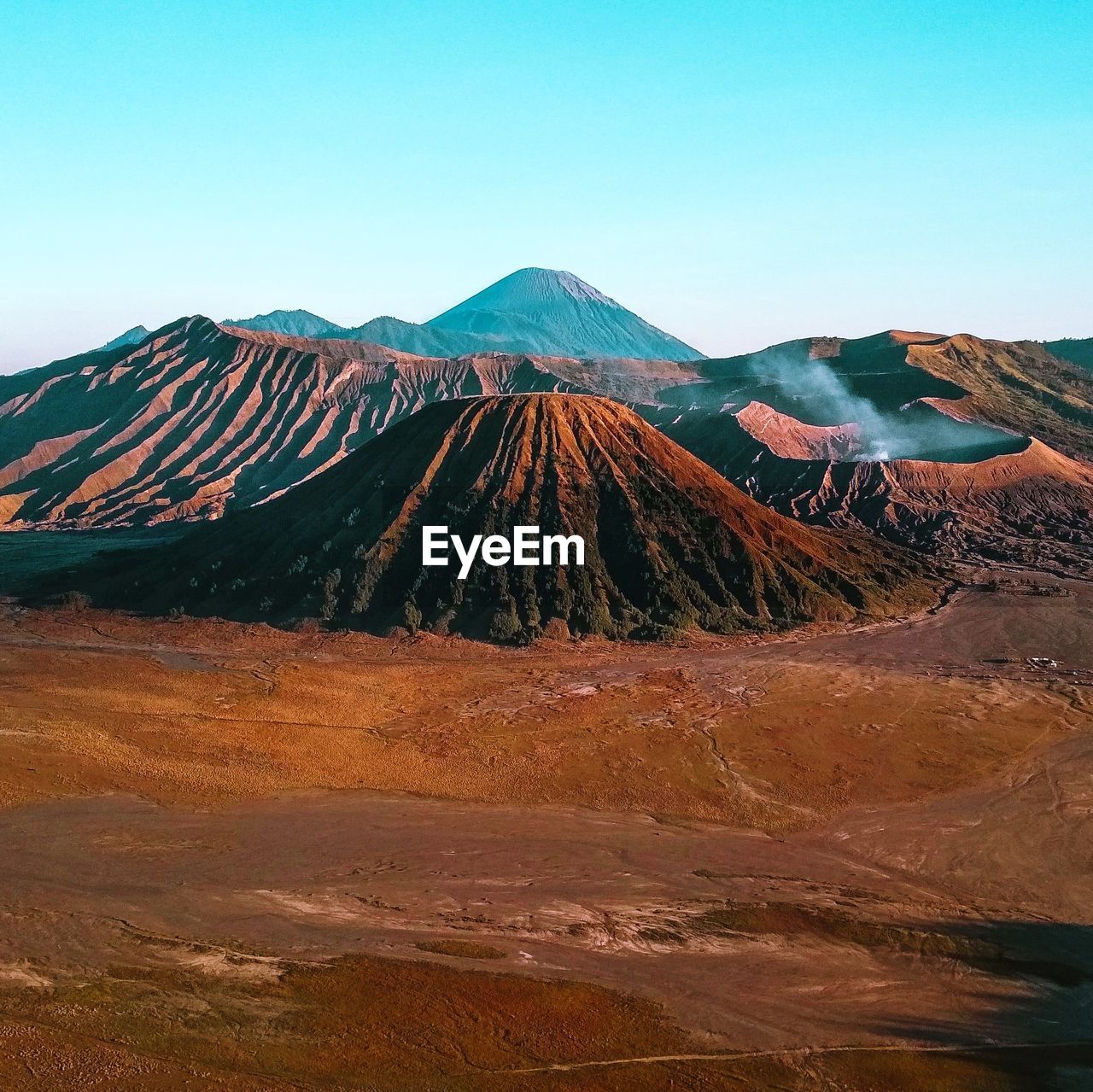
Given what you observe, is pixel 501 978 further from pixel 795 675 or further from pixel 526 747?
pixel 795 675

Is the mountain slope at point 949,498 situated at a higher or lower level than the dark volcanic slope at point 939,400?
lower

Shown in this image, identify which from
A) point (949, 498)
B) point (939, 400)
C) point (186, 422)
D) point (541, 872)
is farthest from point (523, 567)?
point (186, 422)

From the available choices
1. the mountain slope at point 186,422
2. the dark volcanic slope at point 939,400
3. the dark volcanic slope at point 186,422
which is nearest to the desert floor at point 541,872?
the dark volcanic slope at point 939,400

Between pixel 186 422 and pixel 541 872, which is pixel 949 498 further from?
pixel 186 422

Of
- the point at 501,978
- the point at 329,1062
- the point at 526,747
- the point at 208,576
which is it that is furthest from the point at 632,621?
the point at 329,1062

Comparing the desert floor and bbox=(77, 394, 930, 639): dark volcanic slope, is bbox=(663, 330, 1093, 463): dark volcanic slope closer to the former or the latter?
bbox=(77, 394, 930, 639): dark volcanic slope

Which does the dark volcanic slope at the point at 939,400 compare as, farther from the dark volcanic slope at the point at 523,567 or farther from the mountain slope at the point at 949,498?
the dark volcanic slope at the point at 523,567

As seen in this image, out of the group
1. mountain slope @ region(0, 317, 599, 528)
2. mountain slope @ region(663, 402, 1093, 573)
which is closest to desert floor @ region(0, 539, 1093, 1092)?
mountain slope @ region(663, 402, 1093, 573)
